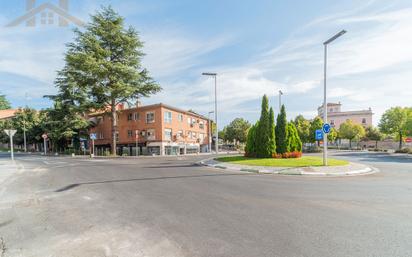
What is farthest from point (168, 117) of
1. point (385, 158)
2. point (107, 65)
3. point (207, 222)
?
point (207, 222)

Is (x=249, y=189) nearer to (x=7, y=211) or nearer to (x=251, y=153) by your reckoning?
(x=7, y=211)

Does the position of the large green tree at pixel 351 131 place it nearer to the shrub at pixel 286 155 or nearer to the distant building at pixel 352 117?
the distant building at pixel 352 117

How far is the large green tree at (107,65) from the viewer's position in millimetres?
31017

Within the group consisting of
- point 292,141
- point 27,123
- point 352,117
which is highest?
point 352,117

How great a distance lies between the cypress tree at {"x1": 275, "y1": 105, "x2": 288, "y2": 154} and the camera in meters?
20.1

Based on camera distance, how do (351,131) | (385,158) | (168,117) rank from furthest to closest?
(351,131)
(168,117)
(385,158)

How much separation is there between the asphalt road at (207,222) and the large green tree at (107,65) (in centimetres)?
2709

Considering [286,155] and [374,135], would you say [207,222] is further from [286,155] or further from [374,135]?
[374,135]

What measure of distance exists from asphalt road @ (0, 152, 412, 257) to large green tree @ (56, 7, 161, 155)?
27.1 metres

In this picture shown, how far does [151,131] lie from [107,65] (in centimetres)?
1305

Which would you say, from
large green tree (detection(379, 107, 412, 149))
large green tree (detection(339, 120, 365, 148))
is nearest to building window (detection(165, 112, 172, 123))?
large green tree (detection(379, 107, 412, 149))

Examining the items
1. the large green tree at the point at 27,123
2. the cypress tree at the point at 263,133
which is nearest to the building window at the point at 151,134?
the cypress tree at the point at 263,133

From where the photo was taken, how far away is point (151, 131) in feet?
126

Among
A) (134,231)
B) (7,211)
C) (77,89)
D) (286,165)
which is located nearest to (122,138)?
(77,89)
